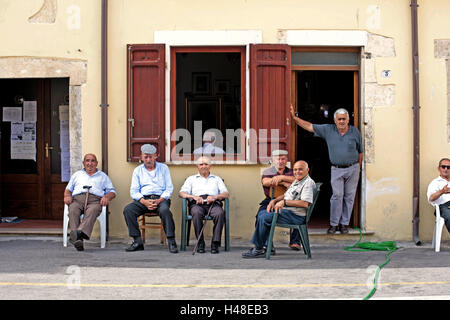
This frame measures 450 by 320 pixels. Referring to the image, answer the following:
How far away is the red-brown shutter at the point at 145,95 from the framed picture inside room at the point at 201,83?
1.06 meters

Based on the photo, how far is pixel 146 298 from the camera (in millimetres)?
6148

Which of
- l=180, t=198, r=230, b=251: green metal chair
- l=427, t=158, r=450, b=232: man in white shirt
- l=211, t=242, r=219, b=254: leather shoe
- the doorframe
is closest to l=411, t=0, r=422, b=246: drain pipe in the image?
l=427, t=158, r=450, b=232: man in white shirt

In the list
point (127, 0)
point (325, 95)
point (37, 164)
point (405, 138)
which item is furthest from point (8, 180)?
point (405, 138)

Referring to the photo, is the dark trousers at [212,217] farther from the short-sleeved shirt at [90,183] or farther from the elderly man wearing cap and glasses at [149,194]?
the short-sleeved shirt at [90,183]

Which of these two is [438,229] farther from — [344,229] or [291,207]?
[291,207]

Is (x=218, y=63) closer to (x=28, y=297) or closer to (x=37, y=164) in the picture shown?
(x=37, y=164)

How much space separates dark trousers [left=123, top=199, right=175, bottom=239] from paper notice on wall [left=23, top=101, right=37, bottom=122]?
3143mm

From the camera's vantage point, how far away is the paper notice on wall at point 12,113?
1155 centimetres

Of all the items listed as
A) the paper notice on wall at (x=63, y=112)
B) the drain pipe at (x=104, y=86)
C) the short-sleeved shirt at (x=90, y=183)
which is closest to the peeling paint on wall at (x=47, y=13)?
the drain pipe at (x=104, y=86)

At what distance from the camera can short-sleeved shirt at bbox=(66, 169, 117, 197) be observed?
30.9ft

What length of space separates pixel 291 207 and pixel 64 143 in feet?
14.5

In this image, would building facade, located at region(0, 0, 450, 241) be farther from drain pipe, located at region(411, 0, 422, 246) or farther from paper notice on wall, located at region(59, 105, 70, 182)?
paper notice on wall, located at region(59, 105, 70, 182)
